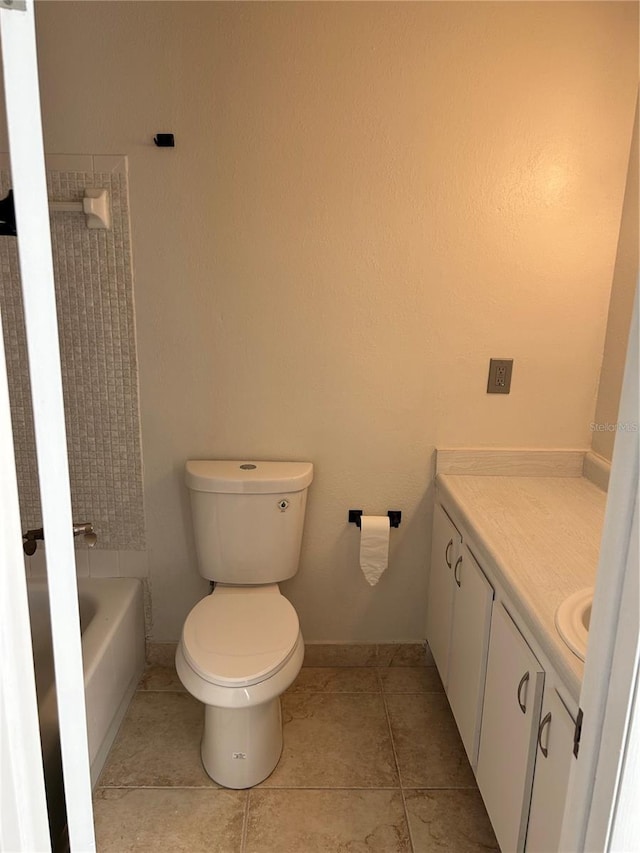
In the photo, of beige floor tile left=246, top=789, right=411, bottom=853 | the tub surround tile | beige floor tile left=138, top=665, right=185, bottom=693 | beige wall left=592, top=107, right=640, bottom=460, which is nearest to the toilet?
beige floor tile left=246, top=789, right=411, bottom=853

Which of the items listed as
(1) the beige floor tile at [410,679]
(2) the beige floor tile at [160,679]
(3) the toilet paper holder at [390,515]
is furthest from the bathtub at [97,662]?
(1) the beige floor tile at [410,679]

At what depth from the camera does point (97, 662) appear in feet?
6.15

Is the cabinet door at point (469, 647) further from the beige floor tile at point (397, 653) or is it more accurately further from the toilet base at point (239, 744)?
the toilet base at point (239, 744)

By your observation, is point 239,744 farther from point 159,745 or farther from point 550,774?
point 550,774

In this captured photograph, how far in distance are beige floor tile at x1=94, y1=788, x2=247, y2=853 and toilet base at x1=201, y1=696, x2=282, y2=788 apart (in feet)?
0.16

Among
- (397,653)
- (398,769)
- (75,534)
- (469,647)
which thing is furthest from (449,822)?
(75,534)

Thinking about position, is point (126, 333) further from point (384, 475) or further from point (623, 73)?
point (623, 73)

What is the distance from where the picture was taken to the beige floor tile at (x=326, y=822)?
5.58 ft

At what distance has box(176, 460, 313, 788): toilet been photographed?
177 centimetres

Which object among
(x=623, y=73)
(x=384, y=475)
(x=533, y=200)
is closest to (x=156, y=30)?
(x=533, y=200)

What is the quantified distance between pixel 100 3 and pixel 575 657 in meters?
2.19

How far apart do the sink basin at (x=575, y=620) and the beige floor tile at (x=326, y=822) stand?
0.87 metres

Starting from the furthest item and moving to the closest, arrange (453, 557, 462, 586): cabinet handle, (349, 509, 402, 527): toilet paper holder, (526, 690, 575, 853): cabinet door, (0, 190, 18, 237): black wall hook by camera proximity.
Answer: (349, 509, 402, 527): toilet paper holder → (453, 557, 462, 586): cabinet handle → (526, 690, 575, 853): cabinet door → (0, 190, 18, 237): black wall hook

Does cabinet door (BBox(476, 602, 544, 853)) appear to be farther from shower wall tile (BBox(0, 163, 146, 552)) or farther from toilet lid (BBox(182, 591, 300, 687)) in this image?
shower wall tile (BBox(0, 163, 146, 552))
